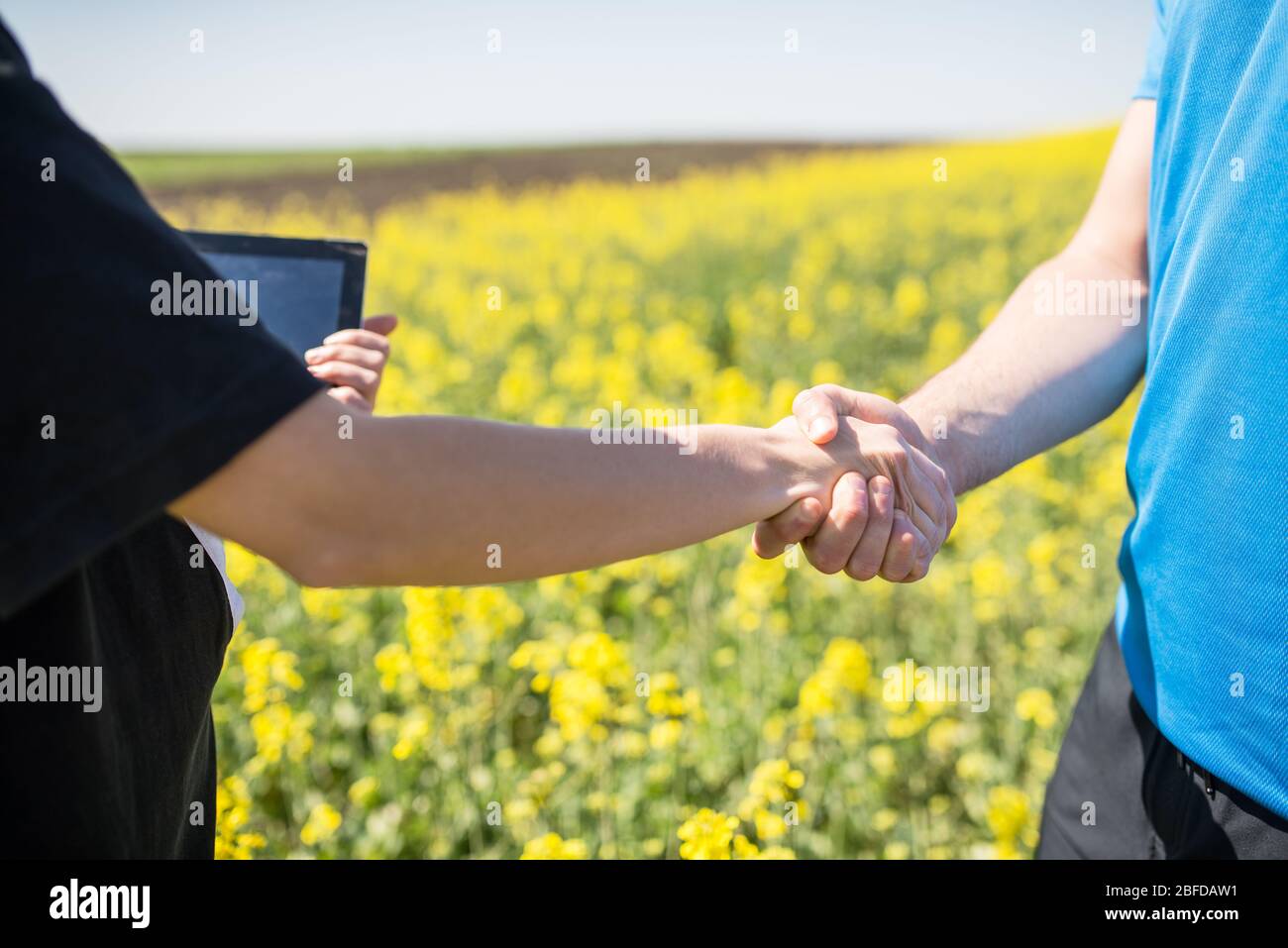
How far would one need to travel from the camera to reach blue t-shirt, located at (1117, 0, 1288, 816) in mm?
1084

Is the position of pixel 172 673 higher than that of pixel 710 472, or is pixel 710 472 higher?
pixel 710 472

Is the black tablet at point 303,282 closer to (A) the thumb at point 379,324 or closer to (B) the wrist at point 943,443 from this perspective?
(A) the thumb at point 379,324

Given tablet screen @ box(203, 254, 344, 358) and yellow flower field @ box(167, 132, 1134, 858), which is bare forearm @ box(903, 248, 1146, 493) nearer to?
yellow flower field @ box(167, 132, 1134, 858)

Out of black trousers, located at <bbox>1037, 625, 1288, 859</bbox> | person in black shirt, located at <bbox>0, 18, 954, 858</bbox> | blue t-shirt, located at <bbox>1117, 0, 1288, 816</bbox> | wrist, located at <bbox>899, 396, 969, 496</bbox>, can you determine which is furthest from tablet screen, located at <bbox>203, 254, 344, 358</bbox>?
black trousers, located at <bbox>1037, 625, 1288, 859</bbox>

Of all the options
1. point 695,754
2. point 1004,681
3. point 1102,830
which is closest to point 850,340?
point 1004,681

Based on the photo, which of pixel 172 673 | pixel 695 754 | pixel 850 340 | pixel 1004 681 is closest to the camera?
pixel 172 673

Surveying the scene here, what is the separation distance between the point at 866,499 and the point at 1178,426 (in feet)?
1.24

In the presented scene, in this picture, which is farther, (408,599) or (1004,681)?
(1004,681)

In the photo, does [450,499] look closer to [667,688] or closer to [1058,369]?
[1058,369]

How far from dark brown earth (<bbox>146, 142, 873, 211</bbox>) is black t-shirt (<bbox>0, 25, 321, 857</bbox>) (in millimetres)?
16005

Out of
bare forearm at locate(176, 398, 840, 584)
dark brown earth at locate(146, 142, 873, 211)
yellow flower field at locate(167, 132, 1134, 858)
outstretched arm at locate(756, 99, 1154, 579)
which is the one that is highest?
dark brown earth at locate(146, 142, 873, 211)

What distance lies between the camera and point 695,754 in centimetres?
262

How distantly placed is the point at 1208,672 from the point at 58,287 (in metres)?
1.19
